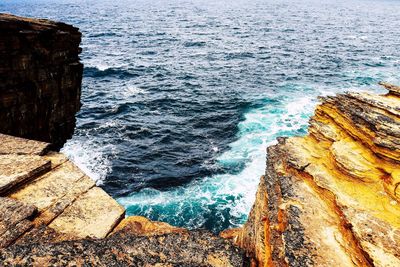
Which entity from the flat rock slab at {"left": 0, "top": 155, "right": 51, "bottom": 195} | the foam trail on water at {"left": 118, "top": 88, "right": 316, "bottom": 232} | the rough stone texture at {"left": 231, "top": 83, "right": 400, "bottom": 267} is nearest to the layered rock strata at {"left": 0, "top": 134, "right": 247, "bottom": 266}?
the flat rock slab at {"left": 0, "top": 155, "right": 51, "bottom": 195}

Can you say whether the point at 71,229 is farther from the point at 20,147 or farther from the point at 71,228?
the point at 20,147


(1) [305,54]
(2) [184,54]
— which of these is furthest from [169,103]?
(1) [305,54]

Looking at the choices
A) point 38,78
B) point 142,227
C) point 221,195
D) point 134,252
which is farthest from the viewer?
point 221,195

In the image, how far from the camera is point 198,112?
30141 millimetres

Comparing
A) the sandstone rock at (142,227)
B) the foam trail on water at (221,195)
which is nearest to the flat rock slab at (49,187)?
the sandstone rock at (142,227)

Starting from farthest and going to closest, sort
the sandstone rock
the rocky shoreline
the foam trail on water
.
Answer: the foam trail on water → the sandstone rock → the rocky shoreline

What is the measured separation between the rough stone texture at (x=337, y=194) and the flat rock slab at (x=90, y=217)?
3.05 meters

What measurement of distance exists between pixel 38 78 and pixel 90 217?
10.9 meters

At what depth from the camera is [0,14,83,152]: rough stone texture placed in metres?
12.3

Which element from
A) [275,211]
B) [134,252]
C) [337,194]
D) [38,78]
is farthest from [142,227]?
[38,78]

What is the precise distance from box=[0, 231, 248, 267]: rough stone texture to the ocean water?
1098 cm

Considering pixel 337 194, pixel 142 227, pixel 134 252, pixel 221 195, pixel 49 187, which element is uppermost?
pixel 337 194

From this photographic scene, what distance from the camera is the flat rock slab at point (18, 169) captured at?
20.0 feet

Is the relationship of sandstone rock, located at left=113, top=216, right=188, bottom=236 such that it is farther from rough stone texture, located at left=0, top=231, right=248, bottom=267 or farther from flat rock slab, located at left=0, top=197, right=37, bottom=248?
flat rock slab, located at left=0, top=197, right=37, bottom=248
